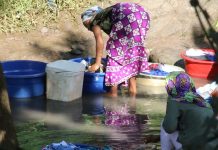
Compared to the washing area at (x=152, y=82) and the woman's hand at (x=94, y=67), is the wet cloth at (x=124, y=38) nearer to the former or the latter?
the woman's hand at (x=94, y=67)

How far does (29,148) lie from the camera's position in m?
4.75

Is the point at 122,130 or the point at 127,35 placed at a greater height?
the point at 127,35

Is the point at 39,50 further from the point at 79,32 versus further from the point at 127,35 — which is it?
the point at 127,35

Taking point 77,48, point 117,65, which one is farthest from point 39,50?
point 117,65

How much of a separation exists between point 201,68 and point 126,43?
184cm

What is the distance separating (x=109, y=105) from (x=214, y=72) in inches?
88.0

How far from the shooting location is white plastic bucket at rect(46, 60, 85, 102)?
6.38 m

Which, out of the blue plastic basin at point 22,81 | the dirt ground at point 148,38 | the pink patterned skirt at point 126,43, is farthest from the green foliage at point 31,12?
the pink patterned skirt at point 126,43

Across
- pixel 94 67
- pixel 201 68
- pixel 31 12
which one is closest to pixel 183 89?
pixel 94 67

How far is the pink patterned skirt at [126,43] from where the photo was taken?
21.1 ft

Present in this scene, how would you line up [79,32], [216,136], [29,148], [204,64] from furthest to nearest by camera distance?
[79,32], [204,64], [29,148], [216,136]

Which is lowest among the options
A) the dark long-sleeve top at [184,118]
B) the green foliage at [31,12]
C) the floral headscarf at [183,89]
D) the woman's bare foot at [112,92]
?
the woman's bare foot at [112,92]

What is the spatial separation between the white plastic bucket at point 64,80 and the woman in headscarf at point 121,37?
1.34 ft

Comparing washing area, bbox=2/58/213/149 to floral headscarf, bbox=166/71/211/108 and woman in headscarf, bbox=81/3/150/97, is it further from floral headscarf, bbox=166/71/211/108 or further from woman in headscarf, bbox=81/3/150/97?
floral headscarf, bbox=166/71/211/108
